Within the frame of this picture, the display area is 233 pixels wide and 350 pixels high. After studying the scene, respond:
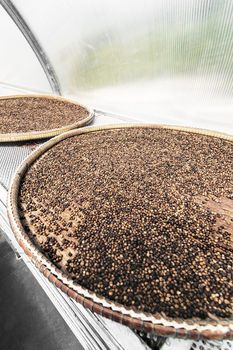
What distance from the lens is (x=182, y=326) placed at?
0.66m

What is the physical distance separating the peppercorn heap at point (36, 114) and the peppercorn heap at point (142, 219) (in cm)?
50

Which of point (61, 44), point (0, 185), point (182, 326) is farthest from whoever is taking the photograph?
point (61, 44)

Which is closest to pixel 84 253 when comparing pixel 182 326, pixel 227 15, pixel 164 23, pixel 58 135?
pixel 182 326

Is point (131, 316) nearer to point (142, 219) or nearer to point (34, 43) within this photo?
point (142, 219)

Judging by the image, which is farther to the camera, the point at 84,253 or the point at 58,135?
the point at 58,135

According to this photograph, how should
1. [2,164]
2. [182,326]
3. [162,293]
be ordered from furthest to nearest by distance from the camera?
[2,164] → [162,293] → [182,326]

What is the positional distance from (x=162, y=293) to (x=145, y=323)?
5.4 inches

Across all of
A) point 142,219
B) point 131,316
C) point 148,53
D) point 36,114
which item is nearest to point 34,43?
point 36,114

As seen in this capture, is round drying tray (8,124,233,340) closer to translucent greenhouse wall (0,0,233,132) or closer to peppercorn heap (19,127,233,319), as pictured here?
peppercorn heap (19,127,233,319)

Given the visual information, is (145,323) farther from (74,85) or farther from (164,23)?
(74,85)

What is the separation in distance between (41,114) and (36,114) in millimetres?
53

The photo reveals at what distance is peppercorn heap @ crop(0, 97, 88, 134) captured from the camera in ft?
6.72

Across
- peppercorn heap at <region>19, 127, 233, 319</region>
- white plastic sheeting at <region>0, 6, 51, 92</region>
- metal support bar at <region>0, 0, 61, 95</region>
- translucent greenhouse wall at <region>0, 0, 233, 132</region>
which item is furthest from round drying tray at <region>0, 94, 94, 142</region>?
white plastic sheeting at <region>0, 6, 51, 92</region>

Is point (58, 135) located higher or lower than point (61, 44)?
lower
